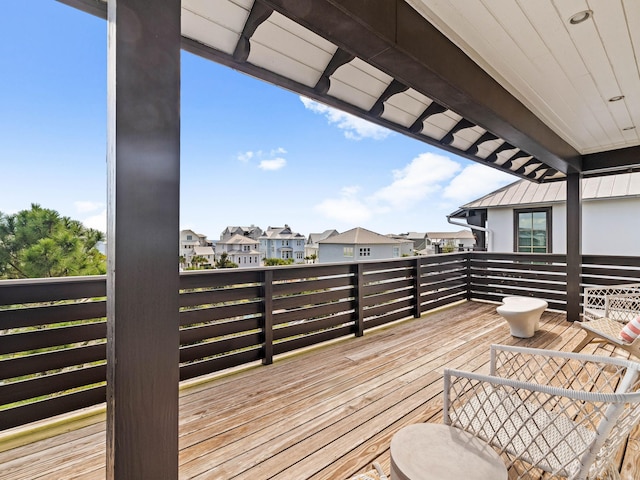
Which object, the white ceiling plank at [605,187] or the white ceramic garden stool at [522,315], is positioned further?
the white ceiling plank at [605,187]

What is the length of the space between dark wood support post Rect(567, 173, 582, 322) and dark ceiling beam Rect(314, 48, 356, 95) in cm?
415

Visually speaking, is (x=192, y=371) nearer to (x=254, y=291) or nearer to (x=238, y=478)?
(x=254, y=291)

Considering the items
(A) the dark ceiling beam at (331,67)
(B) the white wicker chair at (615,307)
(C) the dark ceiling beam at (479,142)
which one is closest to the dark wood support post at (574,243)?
(B) the white wicker chair at (615,307)

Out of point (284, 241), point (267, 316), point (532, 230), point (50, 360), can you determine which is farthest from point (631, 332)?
point (284, 241)

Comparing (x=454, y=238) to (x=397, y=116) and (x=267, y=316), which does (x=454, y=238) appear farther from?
(x=267, y=316)

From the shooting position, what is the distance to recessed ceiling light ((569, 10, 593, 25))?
1.74 meters

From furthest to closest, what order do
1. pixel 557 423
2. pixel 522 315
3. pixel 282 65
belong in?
1. pixel 522 315
2. pixel 282 65
3. pixel 557 423

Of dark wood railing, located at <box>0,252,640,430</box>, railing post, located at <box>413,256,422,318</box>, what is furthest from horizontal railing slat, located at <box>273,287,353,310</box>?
railing post, located at <box>413,256,422,318</box>

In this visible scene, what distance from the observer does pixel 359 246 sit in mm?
12164

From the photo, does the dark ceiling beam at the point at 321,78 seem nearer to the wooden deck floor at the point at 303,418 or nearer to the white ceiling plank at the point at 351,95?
the white ceiling plank at the point at 351,95

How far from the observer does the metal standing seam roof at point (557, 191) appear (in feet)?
19.6

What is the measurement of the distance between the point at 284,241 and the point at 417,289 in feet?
22.1

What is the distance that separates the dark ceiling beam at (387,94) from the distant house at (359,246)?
367 inches

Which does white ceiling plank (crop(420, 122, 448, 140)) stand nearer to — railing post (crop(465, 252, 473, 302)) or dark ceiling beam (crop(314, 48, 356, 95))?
dark ceiling beam (crop(314, 48, 356, 95))
